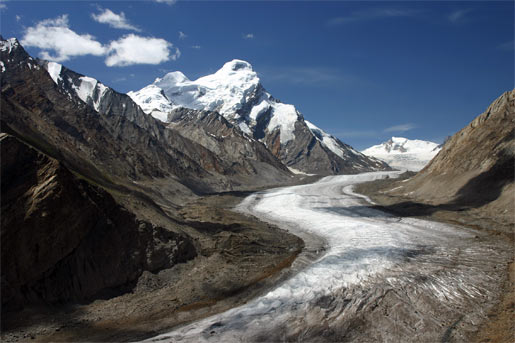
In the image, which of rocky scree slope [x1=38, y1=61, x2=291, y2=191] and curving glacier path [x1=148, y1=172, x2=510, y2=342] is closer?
curving glacier path [x1=148, y1=172, x2=510, y2=342]

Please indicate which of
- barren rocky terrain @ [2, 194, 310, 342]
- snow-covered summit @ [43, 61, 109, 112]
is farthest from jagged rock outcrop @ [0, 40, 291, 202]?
barren rocky terrain @ [2, 194, 310, 342]

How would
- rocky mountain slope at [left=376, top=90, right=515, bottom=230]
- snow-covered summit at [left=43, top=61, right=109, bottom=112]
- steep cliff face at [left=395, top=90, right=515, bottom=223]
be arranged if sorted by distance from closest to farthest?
rocky mountain slope at [left=376, top=90, right=515, bottom=230] → steep cliff face at [left=395, top=90, right=515, bottom=223] → snow-covered summit at [left=43, top=61, right=109, bottom=112]

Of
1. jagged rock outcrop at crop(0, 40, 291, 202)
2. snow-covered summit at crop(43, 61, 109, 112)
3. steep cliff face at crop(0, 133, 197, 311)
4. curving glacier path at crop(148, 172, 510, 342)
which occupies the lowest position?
curving glacier path at crop(148, 172, 510, 342)

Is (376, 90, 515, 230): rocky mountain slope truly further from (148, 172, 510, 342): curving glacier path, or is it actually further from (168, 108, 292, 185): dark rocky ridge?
(168, 108, 292, 185): dark rocky ridge

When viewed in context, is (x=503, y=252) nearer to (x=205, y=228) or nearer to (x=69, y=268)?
(x=205, y=228)

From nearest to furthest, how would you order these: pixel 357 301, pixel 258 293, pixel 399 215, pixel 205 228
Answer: pixel 357 301 → pixel 258 293 → pixel 205 228 → pixel 399 215

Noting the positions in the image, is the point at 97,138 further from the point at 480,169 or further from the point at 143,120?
the point at 143,120

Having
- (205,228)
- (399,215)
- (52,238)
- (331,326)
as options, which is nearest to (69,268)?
(52,238)
